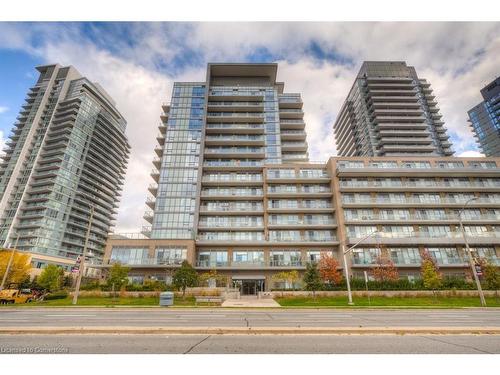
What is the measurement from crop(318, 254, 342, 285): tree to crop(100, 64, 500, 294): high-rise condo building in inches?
237

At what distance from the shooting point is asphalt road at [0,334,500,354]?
6648 mm

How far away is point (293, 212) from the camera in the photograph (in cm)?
4878

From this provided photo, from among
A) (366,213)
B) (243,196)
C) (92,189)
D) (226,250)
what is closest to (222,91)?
(243,196)

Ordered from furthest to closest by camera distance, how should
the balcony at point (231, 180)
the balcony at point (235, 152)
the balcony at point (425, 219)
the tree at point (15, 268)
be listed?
the balcony at point (235, 152), the balcony at point (231, 180), the tree at point (15, 268), the balcony at point (425, 219)

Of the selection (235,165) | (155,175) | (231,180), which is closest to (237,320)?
(231,180)

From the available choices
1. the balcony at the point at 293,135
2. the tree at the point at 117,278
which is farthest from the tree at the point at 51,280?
→ the balcony at the point at 293,135

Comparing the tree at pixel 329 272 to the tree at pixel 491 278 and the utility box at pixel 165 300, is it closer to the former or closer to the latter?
the tree at pixel 491 278

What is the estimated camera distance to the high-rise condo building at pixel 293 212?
43.9 m

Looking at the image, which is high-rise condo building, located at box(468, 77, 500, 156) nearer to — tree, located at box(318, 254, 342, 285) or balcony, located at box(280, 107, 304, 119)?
balcony, located at box(280, 107, 304, 119)

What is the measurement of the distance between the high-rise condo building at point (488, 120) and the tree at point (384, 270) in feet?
400

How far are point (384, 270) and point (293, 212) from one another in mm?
17531

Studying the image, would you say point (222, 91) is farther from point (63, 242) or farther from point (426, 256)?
point (63, 242)

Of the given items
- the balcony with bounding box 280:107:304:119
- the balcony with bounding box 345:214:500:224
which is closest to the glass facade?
the balcony with bounding box 280:107:304:119

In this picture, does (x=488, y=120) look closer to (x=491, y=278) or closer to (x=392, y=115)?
(x=392, y=115)
